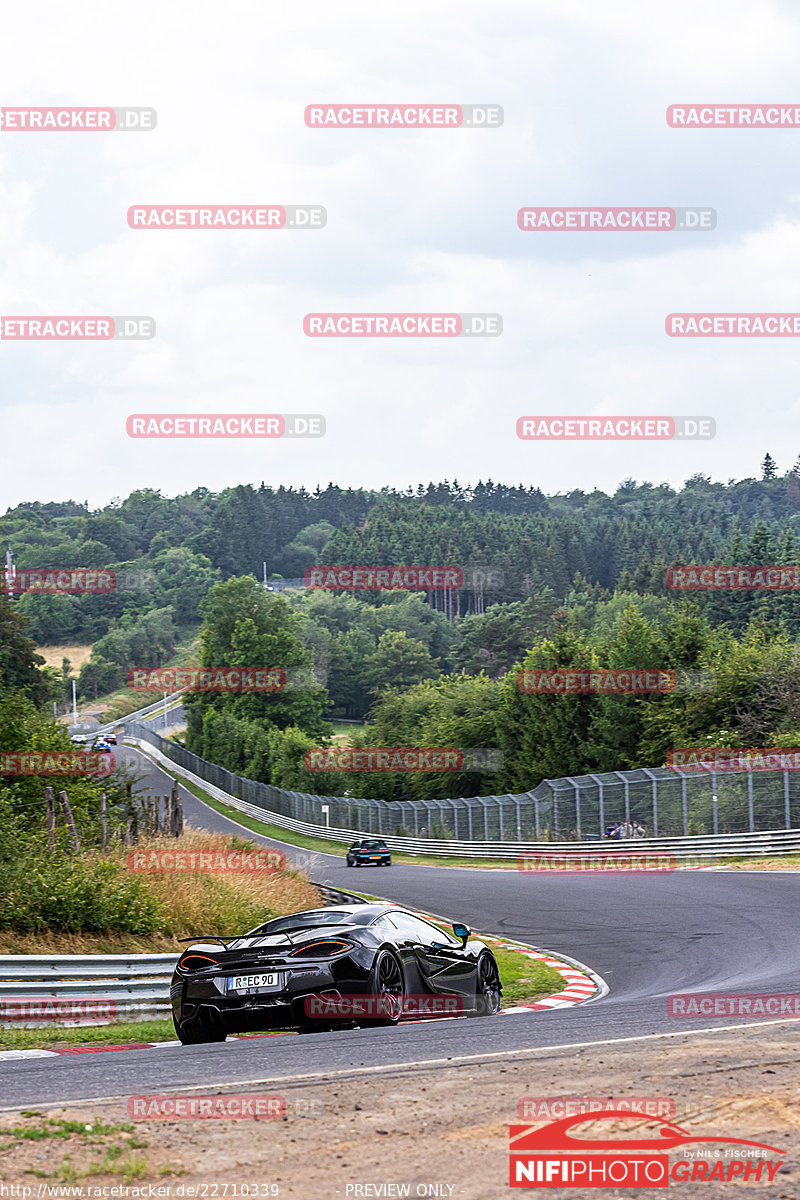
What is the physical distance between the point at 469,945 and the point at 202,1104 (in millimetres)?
6003

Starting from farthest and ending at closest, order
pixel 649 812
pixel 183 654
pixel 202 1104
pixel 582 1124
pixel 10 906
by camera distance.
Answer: pixel 183 654
pixel 649 812
pixel 10 906
pixel 202 1104
pixel 582 1124

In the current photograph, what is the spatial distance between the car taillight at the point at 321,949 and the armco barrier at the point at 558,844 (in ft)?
75.1

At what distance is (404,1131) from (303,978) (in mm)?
4058

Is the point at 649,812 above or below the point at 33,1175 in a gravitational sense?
below

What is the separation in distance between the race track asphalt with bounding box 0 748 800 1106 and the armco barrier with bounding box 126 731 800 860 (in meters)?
2.59

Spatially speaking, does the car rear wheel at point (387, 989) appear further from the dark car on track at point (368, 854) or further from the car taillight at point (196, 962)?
the dark car on track at point (368, 854)

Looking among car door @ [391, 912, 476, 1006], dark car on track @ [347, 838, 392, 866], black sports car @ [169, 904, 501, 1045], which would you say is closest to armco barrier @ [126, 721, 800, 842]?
dark car on track @ [347, 838, 392, 866]

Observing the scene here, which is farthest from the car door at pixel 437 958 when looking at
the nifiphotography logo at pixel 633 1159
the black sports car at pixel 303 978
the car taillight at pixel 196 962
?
the nifiphotography logo at pixel 633 1159

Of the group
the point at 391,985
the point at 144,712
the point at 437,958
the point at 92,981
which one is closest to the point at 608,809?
Answer: the point at 437,958

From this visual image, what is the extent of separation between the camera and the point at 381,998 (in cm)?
1009

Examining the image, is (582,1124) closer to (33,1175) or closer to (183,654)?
(33,1175)

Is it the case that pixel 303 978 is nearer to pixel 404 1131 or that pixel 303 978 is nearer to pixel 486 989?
pixel 486 989

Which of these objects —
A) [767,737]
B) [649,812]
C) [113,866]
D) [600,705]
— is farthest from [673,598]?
[113,866]

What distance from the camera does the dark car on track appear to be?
1854 inches
